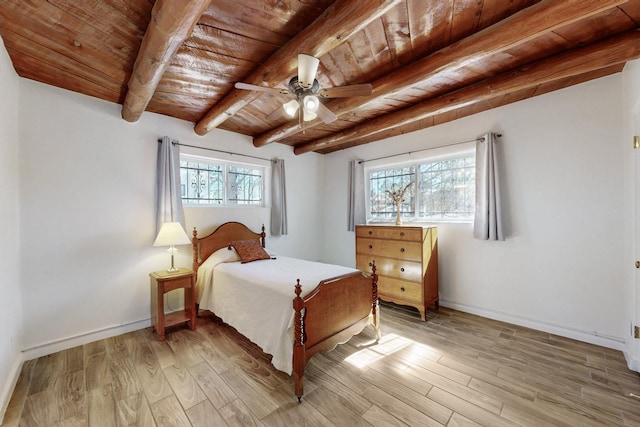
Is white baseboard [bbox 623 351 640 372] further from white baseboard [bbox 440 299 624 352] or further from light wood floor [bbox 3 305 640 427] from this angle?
white baseboard [bbox 440 299 624 352]

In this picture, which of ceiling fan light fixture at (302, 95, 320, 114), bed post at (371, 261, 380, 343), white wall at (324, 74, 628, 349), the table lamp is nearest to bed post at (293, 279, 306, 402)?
bed post at (371, 261, 380, 343)

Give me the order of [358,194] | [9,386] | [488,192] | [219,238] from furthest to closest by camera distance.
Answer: [358,194], [219,238], [488,192], [9,386]

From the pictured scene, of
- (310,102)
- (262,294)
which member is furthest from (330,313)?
(310,102)

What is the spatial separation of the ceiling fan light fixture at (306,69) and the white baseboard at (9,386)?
3013 millimetres

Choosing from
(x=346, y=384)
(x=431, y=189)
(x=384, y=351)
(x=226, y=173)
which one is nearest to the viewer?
(x=346, y=384)

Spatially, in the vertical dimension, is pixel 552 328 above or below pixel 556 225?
below

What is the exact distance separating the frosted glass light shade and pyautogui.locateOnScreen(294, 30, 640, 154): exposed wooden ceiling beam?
2.92 m

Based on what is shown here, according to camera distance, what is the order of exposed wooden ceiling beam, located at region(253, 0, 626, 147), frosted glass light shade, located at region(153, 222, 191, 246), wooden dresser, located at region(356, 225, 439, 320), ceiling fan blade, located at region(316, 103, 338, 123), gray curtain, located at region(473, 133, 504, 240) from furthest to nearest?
wooden dresser, located at region(356, 225, 439, 320)
gray curtain, located at region(473, 133, 504, 240)
frosted glass light shade, located at region(153, 222, 191, 246)
ceiling fan blade, located at region(316, 103, 338, 123)
exposed wooden ceiling beam, located at region(253, 0, 626, 147)

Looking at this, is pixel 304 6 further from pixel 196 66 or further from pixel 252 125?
pixel 252 125

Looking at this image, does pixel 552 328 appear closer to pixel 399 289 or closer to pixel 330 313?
pixel 399 289

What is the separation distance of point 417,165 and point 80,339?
4.73 m

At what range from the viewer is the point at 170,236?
2.86 m

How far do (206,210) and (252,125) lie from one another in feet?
4.61

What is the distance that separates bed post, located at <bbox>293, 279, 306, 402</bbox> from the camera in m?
1.85
